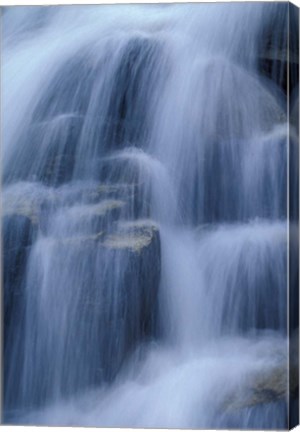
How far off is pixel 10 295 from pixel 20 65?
1292mm

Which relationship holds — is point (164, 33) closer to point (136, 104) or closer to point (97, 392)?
point (136, 104)

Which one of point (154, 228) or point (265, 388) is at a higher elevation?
point (154, 228)

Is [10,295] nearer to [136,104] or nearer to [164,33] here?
[136,104]

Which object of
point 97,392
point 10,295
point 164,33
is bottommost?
point 97,392

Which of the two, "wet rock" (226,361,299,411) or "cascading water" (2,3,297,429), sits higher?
"cascading water" (2,3,297,429)

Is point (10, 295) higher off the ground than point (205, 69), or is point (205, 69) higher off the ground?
point (205, 69)

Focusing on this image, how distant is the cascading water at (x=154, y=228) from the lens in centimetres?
656

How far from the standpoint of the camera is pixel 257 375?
6.55 metres

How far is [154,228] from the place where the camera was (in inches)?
261

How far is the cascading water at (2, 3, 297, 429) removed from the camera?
258 inches

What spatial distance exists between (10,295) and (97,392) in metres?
0.72

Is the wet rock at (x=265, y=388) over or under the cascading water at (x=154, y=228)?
under

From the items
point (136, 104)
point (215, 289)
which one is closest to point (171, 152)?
point (136, 104)

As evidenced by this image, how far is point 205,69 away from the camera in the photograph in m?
6.65
